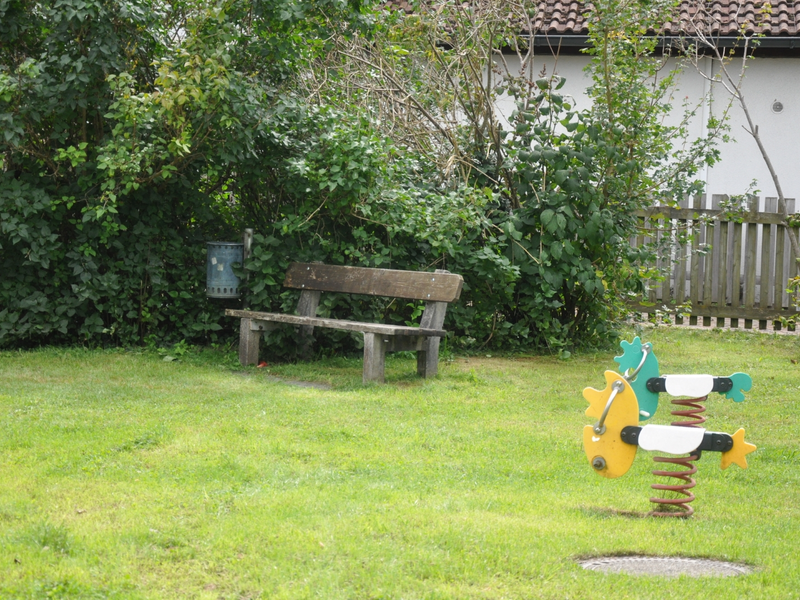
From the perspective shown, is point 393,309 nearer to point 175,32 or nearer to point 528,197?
point 528,197

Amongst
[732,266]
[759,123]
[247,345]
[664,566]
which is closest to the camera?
[664,566]

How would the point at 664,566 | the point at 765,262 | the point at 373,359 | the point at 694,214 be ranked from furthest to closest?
the point at 694,214 < the point at 765,262 < the point at 373,359 < the point at 664,566

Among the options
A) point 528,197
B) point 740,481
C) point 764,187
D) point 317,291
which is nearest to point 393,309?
point 317,291

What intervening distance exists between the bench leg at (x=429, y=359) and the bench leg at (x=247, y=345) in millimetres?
1545

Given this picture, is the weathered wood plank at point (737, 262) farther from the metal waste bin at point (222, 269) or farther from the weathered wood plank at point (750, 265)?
the metal waste bin at point (222, 269)

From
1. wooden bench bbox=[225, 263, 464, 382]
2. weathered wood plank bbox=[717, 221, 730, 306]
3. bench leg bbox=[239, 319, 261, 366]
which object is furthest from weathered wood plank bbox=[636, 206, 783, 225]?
bench leg bbox=[239, 319, 261, 366]

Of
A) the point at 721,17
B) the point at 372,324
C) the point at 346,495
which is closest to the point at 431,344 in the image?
the point at 372,324

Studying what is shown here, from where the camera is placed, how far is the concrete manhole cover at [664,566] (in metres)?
3.47

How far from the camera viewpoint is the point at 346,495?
4.22 metres

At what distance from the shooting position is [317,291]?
324 inches

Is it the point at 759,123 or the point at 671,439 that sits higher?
the point at 759,123

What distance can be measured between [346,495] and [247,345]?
3.98m

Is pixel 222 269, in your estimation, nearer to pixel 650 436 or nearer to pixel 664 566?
pixel 650 436

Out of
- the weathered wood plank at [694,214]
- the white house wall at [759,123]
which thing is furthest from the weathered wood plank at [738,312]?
the white house wall at [759,123]
